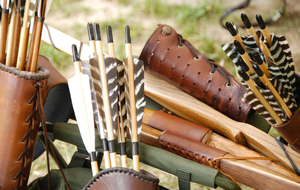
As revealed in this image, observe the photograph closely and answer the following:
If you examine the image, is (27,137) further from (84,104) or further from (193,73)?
(193,73)

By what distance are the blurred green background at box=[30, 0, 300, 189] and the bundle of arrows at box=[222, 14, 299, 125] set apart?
0.95 m

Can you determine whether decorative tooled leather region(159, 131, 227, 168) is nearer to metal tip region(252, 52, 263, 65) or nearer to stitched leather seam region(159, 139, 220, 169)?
stitched leather seam region(159, 139, 220, 169)

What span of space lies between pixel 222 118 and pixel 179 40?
0.83 feet

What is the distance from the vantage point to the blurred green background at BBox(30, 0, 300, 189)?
161 centimetres

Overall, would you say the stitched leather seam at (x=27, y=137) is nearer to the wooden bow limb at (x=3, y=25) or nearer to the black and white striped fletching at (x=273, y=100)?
the wooden bow limb at (x=3, y=25)

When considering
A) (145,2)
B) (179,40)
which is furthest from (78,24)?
(179,40)

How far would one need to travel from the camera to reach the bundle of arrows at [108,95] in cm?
58

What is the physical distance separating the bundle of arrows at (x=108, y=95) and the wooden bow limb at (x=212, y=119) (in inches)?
8.5

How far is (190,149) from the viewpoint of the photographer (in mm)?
667

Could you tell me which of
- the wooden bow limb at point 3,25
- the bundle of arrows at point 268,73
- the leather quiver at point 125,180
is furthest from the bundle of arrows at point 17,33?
the bundle of arrows at point 268,73

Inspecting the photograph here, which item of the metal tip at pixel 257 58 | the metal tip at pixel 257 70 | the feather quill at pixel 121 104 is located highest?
the metal tip at pixel 257 58

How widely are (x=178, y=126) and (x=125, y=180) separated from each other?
10.1 inches

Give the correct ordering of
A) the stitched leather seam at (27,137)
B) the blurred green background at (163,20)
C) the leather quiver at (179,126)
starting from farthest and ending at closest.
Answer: the blurred green background at (163,20)
the leather quiver at (179,126)
the stitched leather seam at (27,137)

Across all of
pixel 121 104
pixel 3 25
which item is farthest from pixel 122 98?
pixel 3 25
